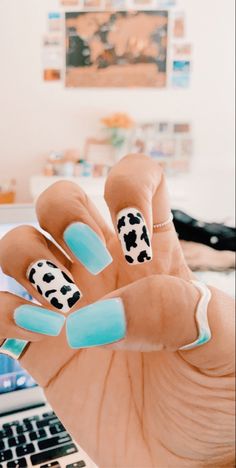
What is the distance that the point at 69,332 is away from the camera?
0.27m

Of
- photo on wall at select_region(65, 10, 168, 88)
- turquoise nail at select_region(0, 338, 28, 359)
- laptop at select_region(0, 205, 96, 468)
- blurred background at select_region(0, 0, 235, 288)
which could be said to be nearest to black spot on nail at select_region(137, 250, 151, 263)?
turquoise nail at select_region(0, 338, 28, 359)

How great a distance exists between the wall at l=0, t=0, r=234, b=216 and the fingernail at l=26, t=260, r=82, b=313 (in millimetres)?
1938

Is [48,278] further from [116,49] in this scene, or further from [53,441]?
[116,49]

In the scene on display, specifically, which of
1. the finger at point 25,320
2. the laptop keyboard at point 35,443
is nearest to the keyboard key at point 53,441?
the laptop keyboard at point 35,443

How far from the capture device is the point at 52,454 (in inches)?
23.5

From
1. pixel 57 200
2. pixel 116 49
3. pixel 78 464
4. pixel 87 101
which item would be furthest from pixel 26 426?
pixel 116 49

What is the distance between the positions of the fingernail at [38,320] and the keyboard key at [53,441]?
1.19 feet

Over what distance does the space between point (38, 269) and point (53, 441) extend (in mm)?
384

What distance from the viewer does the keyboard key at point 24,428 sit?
648mm

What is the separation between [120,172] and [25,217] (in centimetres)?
34

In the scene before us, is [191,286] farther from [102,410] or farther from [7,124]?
[7,124]

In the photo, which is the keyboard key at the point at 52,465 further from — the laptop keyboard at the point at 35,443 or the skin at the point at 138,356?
the skin at the point at 138,356

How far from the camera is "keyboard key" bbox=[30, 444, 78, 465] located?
59cm

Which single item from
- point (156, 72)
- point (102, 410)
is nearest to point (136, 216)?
point (102, 410)
